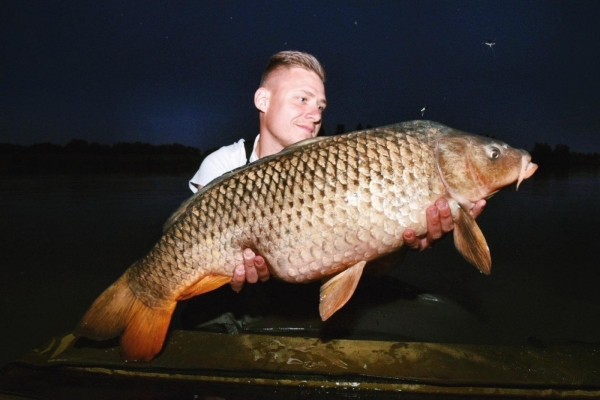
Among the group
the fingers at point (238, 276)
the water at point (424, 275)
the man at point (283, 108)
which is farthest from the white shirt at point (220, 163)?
the water at point (424, 275)

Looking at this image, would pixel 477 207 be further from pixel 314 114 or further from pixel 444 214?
pixel 314 114

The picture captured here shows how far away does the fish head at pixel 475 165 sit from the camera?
142 centimetres

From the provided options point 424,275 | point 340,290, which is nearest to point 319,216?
point 340,290

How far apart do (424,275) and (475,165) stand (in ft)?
9.47

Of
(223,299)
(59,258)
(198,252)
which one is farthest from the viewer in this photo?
(59,258)

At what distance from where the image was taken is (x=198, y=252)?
4.84 feet

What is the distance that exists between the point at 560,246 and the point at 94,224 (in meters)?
7.17

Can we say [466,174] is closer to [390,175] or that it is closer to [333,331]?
[390,175]

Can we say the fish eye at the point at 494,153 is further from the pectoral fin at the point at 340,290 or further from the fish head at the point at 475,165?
the pectoral fin at the point at 340,290

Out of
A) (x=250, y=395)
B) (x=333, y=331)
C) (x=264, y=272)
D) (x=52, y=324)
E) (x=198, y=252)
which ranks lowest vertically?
(x=52, y=324)

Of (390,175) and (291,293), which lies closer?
(390,175)

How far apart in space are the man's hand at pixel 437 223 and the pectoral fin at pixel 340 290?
0.20 meters

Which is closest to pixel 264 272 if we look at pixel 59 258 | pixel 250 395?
pixel 250 395

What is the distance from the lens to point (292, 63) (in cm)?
246
